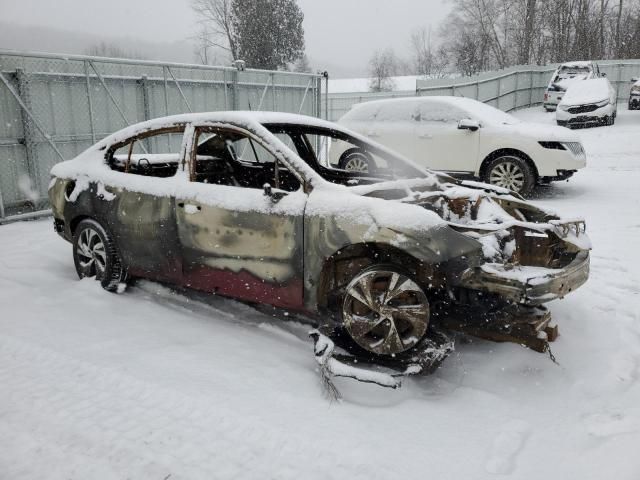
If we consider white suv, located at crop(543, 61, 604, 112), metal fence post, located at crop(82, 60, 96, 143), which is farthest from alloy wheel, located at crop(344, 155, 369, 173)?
white suv, located at crop(543, 61, 604, 112)

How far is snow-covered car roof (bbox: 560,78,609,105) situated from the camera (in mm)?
16188

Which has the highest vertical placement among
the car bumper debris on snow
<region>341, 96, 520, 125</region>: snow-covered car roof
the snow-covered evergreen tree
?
the snow-covered evergreen tree

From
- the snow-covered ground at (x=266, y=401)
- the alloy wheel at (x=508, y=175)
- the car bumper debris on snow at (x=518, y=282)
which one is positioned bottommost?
the snow-covered ground at (x=266, y=401)

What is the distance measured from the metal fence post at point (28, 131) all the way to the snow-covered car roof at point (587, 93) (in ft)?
49.1

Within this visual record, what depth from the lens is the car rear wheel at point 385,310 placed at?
3.30 meters

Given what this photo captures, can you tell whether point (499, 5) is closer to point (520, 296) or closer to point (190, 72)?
point (190, 72)

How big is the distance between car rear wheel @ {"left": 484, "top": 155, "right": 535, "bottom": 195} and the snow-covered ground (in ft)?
13.3

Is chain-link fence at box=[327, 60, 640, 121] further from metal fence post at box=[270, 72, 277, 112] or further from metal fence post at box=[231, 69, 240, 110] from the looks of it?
metal fence post at box=[231, 69, 240, 110]

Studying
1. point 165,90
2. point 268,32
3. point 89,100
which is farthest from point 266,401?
point 268,32

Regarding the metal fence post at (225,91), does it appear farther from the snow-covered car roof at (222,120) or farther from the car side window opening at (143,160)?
the snow-covered car roof at (222,120)

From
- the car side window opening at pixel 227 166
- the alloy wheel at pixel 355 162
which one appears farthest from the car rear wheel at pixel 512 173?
the car side window opening at pixel 227 166

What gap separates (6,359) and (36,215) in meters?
4.68

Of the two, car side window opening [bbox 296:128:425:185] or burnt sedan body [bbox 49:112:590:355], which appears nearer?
burnt sedan body [bbox 49:112:590:355]

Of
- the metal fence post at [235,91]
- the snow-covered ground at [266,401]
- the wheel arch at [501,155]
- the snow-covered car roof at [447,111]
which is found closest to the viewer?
the snow-covered ground at [266,401]
